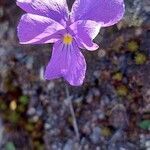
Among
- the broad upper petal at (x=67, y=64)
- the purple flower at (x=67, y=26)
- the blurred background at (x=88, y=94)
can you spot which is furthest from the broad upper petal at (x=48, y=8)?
the blurred background at (x=88, y=94)

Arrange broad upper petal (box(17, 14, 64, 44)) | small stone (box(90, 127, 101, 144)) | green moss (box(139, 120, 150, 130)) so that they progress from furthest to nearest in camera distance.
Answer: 1. small stone (box(90, 127, 101, 144))
2. green moss (box(139, 120, 150, 130))
3. broad upper petal (box(17, 14, 64, 44))

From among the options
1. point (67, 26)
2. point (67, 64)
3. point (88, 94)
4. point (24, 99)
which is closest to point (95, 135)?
point (88, 94)

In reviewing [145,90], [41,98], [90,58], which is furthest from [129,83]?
[41,98]

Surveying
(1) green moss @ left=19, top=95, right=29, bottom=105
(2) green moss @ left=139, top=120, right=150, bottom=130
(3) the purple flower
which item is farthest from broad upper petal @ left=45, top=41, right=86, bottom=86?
(1) green moss @ left=19, top=95, right=29, bottom=105

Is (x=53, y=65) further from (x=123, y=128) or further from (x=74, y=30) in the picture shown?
(x=123, y=128)

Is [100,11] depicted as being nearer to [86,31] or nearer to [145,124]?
[86,31]

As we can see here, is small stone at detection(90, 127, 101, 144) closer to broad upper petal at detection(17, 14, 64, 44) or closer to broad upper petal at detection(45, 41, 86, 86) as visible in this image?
broad upper petal at detection(45, 41, 86, 86)

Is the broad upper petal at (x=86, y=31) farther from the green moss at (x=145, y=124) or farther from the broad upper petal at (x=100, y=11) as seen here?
the green moss at (x=145, y=124)
